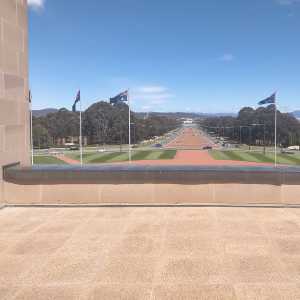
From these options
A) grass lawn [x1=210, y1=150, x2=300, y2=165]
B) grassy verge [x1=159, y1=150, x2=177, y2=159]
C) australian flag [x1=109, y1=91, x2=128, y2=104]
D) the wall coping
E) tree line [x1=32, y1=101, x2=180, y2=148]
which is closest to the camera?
the wall coping

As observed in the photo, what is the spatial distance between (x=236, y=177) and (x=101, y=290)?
19.3 ft

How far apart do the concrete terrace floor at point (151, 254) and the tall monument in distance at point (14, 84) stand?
194cm

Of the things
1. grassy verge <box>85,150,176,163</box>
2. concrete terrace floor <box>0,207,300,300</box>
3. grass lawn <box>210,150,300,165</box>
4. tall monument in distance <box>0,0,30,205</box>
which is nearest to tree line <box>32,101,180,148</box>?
grassy verge <box>85,150,176,163</box>

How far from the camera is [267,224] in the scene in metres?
8.00

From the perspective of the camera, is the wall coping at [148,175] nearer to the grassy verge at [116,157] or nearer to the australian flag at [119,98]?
the australian flag at [119,98]

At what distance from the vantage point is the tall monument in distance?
9562mm

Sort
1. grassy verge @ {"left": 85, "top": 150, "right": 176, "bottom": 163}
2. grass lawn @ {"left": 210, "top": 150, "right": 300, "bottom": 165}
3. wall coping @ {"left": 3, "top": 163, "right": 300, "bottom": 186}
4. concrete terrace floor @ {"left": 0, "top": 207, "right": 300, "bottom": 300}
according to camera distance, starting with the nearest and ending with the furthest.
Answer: concrete terrace floor @ {"left": 0, "top": 207, "right": 300, "bottom": 300} → wall coping @ {"left": 3, "top": 163, "right": 300, "bottom": 186} → grass lawn @ {"left": 210, "top": 150, "right": 300, "bottom": 165} → grassy verge @ {"left": 85, "top": 150, "right": 176, "bottom": 163}

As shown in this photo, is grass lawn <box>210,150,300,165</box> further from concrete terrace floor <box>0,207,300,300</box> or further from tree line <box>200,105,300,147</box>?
concrete terrace floor <box>0,207,300,300</box>

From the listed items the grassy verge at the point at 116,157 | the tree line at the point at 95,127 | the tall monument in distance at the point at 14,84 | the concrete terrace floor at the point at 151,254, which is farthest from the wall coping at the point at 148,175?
the tree line at the point at 95,127

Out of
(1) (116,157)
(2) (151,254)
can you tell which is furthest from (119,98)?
(1) (116,157)

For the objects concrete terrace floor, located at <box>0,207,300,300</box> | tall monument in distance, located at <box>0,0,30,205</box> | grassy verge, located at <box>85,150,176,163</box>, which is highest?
tall monument in distance, located at <box>0,0,30,205</box>

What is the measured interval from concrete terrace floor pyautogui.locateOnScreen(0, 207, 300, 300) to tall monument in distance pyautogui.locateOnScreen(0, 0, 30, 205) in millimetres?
1936

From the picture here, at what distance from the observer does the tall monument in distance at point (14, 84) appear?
956cm

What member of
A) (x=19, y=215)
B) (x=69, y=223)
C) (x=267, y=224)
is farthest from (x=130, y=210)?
(x=267, y=224)
